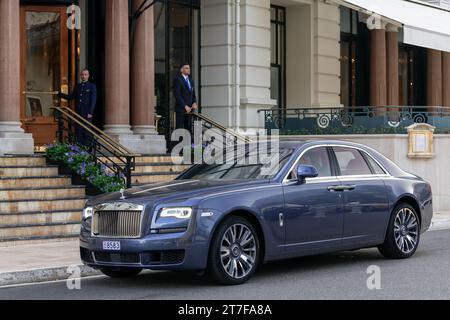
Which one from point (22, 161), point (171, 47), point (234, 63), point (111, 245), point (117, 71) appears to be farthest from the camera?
point (171, 47)

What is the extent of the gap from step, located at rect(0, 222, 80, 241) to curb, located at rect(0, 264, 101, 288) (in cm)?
295

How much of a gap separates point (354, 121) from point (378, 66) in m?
6.55

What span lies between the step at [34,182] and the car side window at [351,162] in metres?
5.95

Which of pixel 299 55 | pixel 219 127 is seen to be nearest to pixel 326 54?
pixel 299 55

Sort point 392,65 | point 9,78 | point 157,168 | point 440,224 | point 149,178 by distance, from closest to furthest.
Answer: point 9,78
point 149,178
point 440,224
point 157,168
point 392,65

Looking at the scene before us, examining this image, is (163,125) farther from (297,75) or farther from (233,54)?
(297,75)

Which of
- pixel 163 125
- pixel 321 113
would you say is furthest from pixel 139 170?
pixel 321 113

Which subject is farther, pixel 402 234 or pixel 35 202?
pixel 35 202

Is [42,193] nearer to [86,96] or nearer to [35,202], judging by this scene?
[35,202]

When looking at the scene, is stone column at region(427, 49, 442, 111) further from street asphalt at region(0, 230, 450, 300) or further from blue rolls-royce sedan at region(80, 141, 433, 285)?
street asphalt at region(0, 230, 450, 300)

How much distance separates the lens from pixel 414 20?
70.9ft

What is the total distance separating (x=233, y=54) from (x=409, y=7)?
4.29m

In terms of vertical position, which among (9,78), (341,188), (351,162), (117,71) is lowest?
(341,188)

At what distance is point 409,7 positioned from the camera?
2188cm
